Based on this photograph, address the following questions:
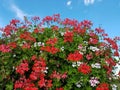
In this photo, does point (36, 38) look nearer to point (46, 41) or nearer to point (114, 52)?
point (46, 41)

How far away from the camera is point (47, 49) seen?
791 cm

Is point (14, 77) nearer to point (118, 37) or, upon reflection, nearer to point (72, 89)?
point (72, 89)

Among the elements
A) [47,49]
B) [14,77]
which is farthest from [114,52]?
[14,77]

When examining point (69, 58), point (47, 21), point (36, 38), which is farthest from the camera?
point (47, 21)

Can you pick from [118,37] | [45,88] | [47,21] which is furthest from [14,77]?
[118,37]

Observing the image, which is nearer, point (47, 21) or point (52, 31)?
point (52, 31)

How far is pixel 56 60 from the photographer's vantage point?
26.2ft

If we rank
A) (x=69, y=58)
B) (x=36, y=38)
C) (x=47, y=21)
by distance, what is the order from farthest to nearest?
(x=47, y=21) → (x=36, y=38) → (x=69, y=58)

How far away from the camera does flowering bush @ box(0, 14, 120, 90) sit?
7.74 metres

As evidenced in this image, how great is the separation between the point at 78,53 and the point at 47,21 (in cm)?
171

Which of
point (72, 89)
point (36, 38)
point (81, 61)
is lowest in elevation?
point (72, 89)

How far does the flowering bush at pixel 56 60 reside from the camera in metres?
7.74

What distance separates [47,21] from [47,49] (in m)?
1.54

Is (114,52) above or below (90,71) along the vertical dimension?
above
